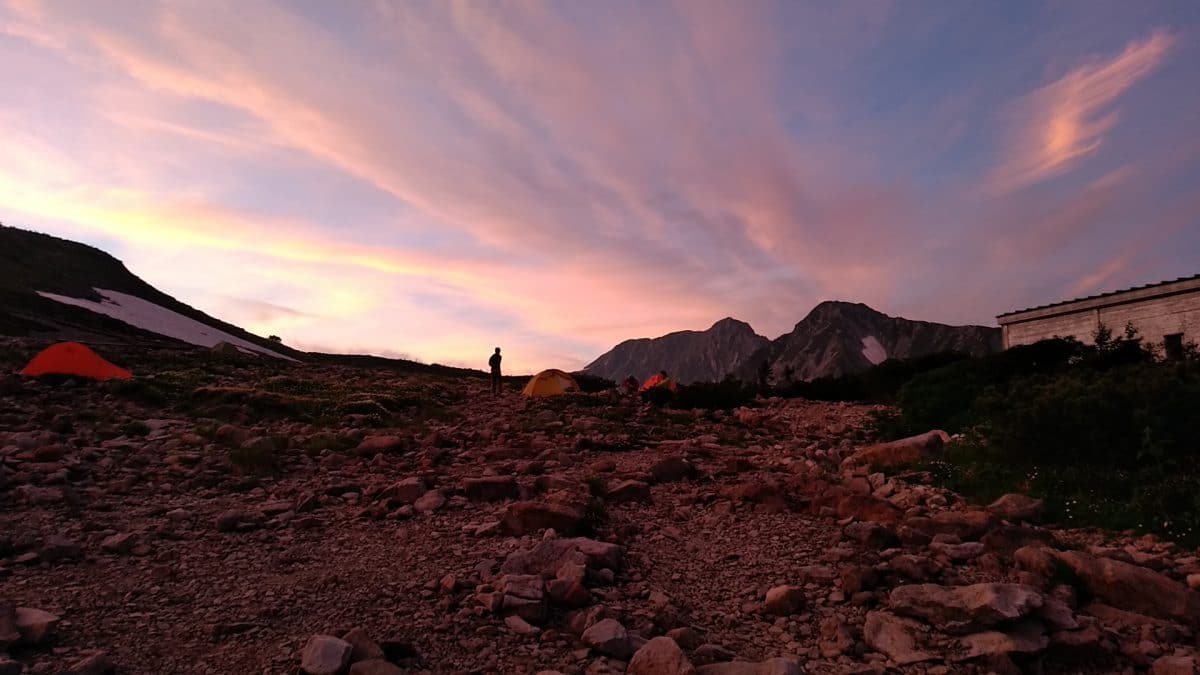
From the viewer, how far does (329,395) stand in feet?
67.8

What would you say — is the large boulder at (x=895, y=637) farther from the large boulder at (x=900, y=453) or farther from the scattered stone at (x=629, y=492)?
the large boulder at (x=900, y=453)

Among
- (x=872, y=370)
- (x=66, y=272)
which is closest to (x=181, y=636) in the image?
(x=872, y=370)

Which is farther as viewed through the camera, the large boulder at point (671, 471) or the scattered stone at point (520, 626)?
the large boulder at point (671, 471)

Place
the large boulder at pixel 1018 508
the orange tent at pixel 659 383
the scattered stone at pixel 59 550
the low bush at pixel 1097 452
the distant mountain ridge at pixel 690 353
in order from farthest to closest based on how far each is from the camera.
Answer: the distant mountain ridge at pixel 690 353
the orange tent at pixel 659 383
the large boulder at pixel 1018 508
the low bush at pixel 1097 452
the scattered stone at pixel 59 550

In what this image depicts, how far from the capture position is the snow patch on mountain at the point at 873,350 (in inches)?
4181

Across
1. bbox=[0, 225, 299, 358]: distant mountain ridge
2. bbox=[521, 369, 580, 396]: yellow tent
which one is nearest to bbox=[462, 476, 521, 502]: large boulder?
bbox=[521, 369, 580, 396]: yellow tent

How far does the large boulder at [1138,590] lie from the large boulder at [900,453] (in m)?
5.05

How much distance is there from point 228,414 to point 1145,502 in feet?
54.9

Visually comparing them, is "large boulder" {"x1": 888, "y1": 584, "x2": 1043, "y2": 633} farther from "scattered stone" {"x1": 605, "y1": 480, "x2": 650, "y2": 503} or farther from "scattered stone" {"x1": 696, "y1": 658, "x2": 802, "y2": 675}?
"scattered stone" {"x1": 605, "y1": 480, "x2": 650, "y2": 503}

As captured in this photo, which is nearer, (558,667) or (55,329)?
(558,667)

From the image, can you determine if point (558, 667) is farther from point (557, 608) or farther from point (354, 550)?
point (354, 550)

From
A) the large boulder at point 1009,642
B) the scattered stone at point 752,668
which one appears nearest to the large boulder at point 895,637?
the large boulder at point 1009,642

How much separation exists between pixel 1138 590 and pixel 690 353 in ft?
551

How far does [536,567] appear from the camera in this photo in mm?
6293
